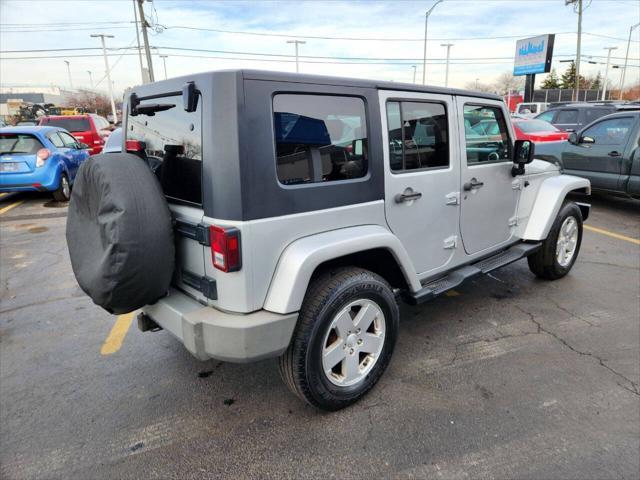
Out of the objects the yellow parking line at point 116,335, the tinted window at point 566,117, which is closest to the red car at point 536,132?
the tinted window at point 566,117

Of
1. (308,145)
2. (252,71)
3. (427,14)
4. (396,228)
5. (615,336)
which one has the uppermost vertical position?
(427,14)

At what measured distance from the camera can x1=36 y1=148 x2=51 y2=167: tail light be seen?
8586 millimetres

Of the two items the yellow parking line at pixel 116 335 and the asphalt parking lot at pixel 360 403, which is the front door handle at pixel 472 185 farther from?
the yellow parking line at pixel 116 335

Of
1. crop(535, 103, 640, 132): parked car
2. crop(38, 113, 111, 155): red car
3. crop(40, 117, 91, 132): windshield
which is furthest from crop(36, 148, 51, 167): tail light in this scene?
crop(535, 103, 640, 132): parked car

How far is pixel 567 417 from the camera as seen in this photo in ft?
8.41

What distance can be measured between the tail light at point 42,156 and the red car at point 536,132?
34.9ft

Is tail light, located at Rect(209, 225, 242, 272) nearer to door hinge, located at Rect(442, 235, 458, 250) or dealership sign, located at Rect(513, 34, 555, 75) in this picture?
door hinge, located at Rect(442, 235, 458, 250)

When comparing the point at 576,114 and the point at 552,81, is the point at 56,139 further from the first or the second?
the point at 552,81

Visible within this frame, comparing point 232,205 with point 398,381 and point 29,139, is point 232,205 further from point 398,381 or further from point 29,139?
point 29,139

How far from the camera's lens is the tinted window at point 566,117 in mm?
12830

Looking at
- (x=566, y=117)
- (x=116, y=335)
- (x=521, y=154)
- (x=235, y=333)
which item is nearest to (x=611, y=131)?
(x=521, y=154)

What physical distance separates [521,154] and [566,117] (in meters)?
11.3

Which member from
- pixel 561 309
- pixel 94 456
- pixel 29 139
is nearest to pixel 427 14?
pixel 29 139

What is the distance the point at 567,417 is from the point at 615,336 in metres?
1.38
